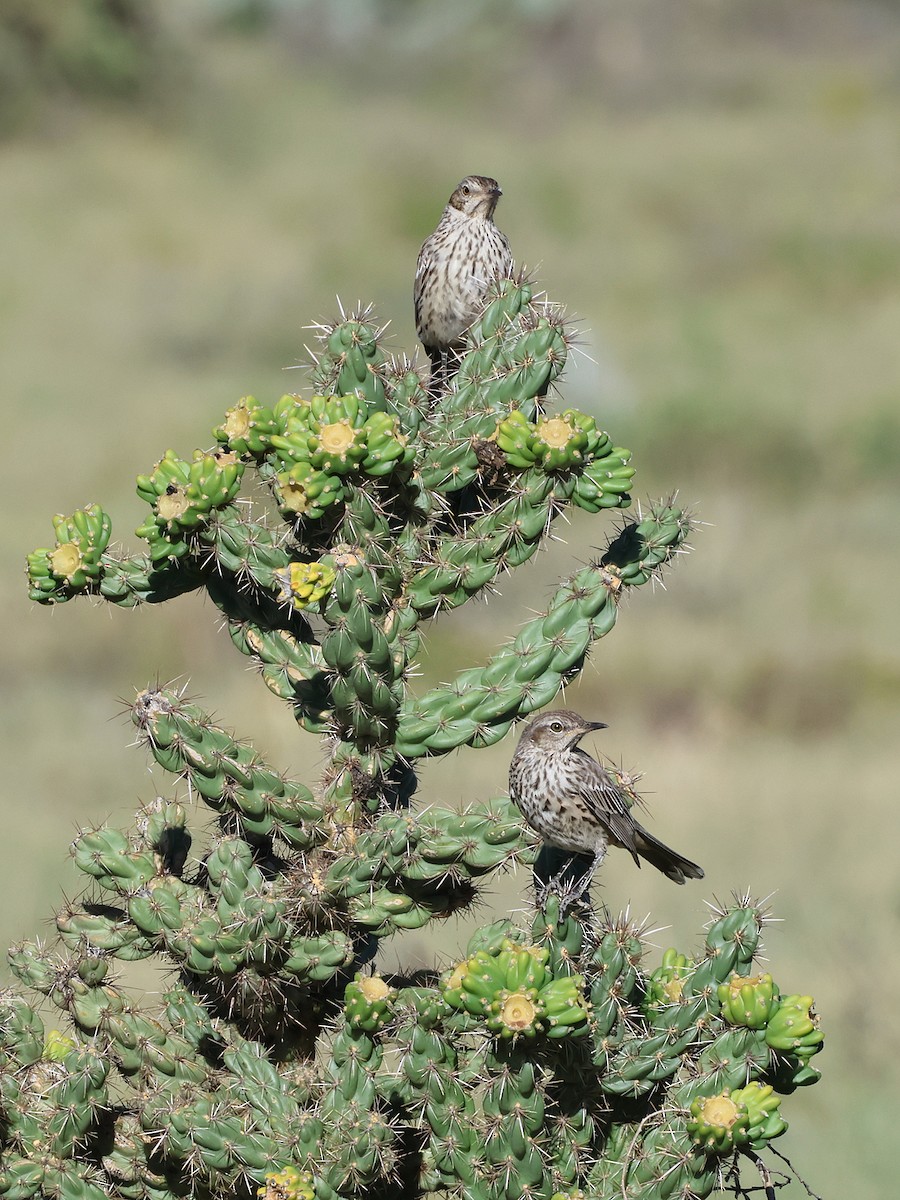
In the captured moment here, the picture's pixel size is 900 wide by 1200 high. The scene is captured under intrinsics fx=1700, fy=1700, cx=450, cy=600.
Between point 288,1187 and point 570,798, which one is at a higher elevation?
point 570,798

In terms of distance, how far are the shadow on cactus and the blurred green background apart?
2.38 feet

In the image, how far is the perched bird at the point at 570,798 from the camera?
169 inches

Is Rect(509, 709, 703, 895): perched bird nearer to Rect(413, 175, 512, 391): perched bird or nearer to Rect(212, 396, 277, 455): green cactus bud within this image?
Rect(212, 396, 277, 455): green cactus bud

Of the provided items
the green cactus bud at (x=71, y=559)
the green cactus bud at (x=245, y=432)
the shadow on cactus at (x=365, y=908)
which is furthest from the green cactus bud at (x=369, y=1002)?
the green cactus bud at (x=245, y=432)

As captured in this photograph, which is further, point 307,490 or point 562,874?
point 562,874

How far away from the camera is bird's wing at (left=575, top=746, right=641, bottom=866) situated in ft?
14.0

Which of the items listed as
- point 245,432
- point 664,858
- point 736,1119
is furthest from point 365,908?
point 245,432

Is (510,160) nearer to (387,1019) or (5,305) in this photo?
(5,305)

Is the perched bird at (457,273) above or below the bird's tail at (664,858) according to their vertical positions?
above

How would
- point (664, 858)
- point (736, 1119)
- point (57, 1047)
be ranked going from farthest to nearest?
point (57, 1047)
point (664, 858)
point (736, 1119)

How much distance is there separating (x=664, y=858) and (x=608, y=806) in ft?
0.98

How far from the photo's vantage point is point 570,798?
169 inches

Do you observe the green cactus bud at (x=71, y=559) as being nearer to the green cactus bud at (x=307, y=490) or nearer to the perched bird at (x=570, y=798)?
the green cactus bud at (x=307, y=490)

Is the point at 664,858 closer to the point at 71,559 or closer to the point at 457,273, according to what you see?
the point at 71,559
